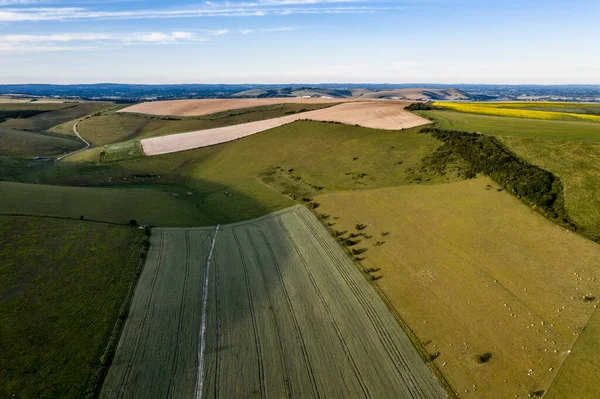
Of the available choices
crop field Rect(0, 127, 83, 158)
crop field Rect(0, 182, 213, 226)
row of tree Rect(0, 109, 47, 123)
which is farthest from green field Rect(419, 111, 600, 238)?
row of tree Rect(0, 109, 47, 123)

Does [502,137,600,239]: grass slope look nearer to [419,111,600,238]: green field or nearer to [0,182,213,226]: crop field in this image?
[419,111,600,238]: green field

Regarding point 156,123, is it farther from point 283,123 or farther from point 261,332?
point 261,332

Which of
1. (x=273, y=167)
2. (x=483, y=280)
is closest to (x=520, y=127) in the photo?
(x=483, y=280)

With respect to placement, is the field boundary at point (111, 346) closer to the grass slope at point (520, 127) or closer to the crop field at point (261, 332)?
the crop field at point (261, 332)

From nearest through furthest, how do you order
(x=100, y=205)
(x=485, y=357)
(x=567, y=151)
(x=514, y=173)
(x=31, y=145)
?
(x=485, y=357) < (x=514, y=173) < (x=567, y=151) < (x=100, y=205) < (x=31, y=145)

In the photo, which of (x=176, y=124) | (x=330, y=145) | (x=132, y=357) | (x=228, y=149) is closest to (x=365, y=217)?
(x=132, y=357)

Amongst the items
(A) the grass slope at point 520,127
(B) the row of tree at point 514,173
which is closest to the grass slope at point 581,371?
(B) the row of tree at point 514,173

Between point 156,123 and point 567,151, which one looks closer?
point 567,151
